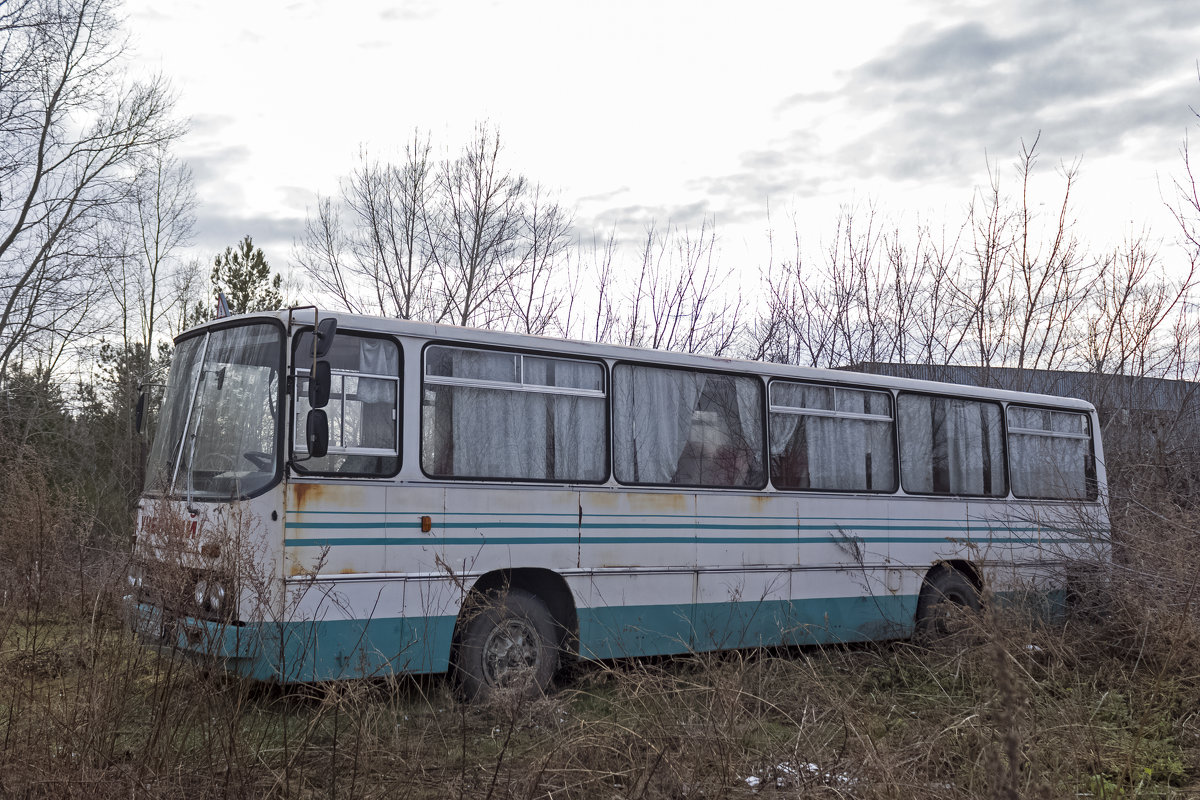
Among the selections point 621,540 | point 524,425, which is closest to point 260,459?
point 524,425

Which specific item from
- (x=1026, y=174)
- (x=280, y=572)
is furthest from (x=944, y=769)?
(x=1026, y=174)

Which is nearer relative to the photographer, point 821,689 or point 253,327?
point 821,689

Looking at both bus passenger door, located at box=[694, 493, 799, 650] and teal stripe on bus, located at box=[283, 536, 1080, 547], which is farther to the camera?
bus passenger door, located at box=[694, 493, 799, 650]

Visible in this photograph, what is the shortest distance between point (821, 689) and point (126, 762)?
10.7ft

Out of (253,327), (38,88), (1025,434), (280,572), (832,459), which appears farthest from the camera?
(38,88)

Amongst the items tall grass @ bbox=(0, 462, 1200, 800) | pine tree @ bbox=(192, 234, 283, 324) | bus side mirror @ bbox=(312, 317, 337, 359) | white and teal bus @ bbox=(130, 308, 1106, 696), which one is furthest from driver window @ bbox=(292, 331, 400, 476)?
pine tree @ bbox=(192, 234, 283, 324)

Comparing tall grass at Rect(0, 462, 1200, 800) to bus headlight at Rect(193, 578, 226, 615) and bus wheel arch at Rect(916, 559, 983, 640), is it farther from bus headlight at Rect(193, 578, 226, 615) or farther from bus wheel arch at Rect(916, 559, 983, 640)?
bus wheel arch at Rect(916, 559, 983, 640)

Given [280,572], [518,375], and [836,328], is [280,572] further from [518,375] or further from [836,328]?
[836,328]

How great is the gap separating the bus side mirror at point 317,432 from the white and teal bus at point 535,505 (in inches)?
1.0

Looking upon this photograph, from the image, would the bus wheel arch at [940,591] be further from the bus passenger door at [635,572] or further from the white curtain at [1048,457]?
the bus passenger door at [635,572]

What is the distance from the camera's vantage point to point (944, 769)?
4594 mm

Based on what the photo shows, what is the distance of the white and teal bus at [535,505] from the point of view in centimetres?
632

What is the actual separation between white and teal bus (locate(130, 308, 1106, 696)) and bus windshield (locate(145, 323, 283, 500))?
0.02m

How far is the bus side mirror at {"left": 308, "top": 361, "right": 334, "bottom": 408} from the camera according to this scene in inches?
245
